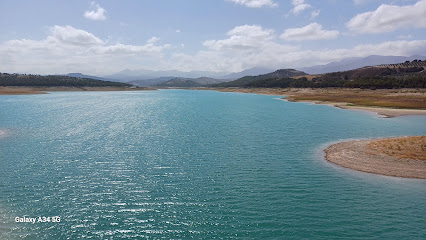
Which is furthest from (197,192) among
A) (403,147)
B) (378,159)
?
(403,147)

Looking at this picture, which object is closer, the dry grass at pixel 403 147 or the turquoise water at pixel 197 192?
the turquoise water at pixel 197 192

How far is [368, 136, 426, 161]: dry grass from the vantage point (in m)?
31.8

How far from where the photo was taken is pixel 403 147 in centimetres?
3438

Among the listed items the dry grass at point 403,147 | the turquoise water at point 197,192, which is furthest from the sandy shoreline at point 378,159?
the turquoise water at point 197,192

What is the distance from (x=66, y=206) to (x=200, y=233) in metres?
9.87

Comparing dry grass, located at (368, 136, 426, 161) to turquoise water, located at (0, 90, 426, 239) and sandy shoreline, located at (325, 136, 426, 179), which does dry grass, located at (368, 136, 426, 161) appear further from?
turquoise water, located at (0, 90, 426, 239)

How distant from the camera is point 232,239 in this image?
16125mm

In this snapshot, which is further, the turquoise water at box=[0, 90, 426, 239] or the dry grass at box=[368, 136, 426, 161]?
the dry grass at box=[368, 136, 426, 161]

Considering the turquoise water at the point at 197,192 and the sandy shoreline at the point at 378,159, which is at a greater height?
the sandy shoreline at the point at 378,159

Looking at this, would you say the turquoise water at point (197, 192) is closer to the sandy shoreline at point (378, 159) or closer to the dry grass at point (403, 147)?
the sandy shoreline at point (378, 159)

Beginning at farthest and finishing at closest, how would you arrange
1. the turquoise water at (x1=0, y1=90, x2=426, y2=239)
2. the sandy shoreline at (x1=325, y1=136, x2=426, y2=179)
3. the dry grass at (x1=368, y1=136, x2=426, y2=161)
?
the dry grass at (x1=368, y1=136, x2=426, y2=161) → the sandy shoreline at (x1=325, y1=136, x2=426, y2=179) → the turquoise water at (x1=0, y1=90, x2=426, y2=239)

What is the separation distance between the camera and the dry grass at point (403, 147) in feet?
104

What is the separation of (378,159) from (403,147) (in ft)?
19.8

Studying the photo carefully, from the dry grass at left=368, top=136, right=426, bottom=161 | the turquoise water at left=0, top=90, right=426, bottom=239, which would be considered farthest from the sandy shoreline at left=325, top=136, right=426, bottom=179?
the turquoise water at left=0, top=90, right=426, bottom=239
